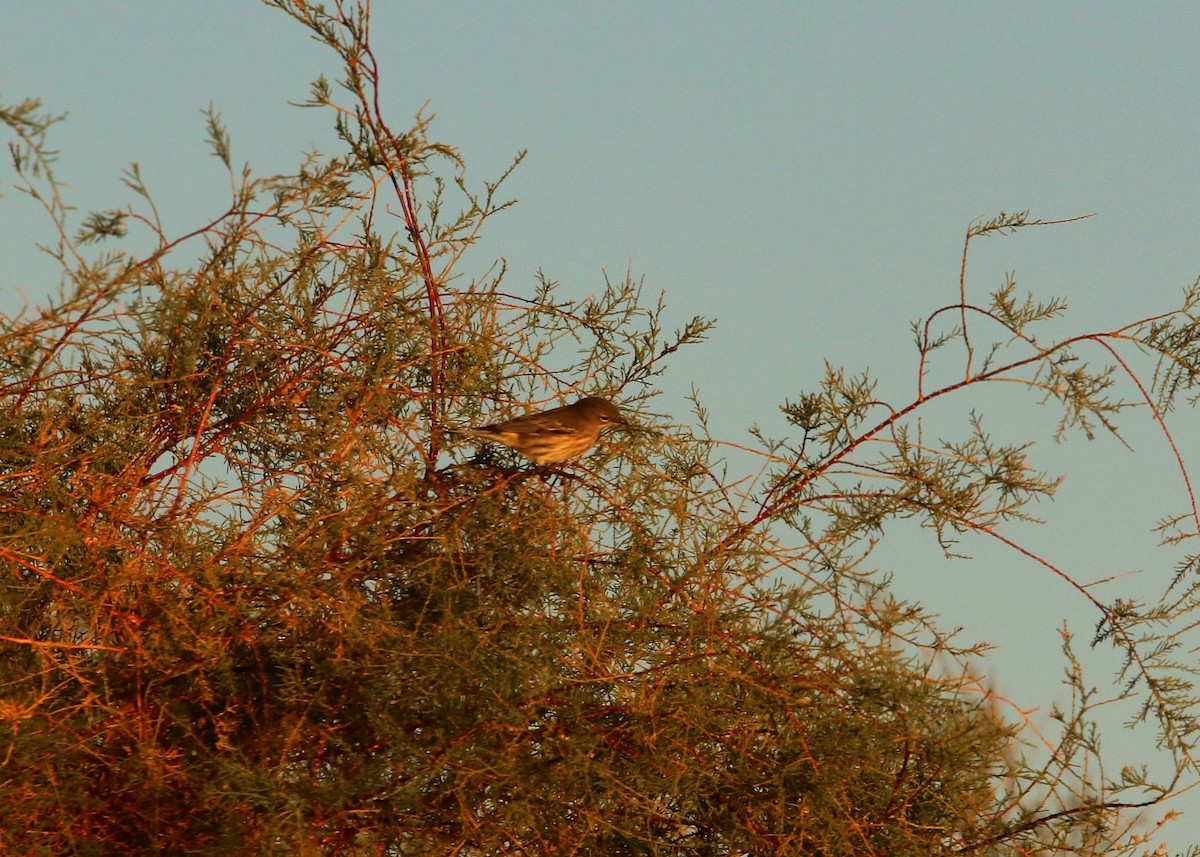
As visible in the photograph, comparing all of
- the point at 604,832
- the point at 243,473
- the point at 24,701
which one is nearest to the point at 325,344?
the point at 243,473

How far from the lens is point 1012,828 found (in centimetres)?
235

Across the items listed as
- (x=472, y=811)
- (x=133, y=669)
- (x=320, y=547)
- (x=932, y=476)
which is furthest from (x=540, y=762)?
(x=932, y=476)

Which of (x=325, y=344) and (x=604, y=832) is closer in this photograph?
(x=604, y=832)

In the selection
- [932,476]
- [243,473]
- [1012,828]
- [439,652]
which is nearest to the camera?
[439,652]

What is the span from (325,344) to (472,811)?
0.94 m

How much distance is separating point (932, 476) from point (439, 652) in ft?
3.21

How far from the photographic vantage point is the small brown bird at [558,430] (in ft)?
8.34

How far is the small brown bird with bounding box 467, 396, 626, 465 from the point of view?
2541 millimetres

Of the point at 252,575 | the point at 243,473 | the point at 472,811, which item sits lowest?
the point at 472,811

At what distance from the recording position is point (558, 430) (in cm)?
255

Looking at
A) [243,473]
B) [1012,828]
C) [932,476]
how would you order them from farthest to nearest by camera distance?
1. [243,473]
2. [932,476]
3. [1012,828]

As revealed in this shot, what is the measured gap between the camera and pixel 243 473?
2.88 meters

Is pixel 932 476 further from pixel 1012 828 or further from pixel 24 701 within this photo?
pixel 24 701

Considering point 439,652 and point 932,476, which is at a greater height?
point 932,476
